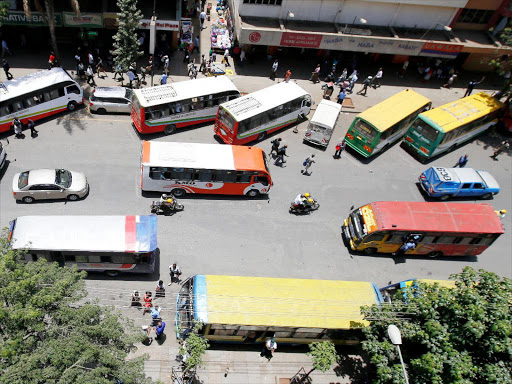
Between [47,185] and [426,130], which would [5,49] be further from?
[426,130]

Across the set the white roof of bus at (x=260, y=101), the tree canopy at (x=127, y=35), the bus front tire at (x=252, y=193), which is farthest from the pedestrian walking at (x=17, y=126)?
the bus front tire at (x=252, y=193)

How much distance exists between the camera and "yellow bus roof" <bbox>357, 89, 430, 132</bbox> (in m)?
28.8

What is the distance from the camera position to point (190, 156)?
78.4ft

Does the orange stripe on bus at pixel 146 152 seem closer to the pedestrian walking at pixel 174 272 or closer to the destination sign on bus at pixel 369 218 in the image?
the pedestrian walking at pixel 174 272

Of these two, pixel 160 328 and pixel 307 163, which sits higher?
pixel 307 163

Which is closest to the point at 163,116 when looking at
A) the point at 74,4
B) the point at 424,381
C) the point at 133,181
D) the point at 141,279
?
the point at 133,181

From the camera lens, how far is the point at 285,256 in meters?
23.5

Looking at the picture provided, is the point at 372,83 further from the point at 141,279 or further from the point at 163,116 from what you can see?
the point at 141,279

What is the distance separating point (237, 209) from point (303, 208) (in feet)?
13.6

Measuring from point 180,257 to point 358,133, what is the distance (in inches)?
617

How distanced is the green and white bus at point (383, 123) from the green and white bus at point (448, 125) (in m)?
0.96

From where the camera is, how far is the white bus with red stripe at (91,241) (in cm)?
1877

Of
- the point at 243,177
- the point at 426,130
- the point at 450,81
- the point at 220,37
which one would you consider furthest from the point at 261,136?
the point at 450,81

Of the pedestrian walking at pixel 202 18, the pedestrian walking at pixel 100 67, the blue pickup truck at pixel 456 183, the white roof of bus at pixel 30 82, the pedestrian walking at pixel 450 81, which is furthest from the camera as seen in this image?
the pedestrian walking at pixel 202 18
